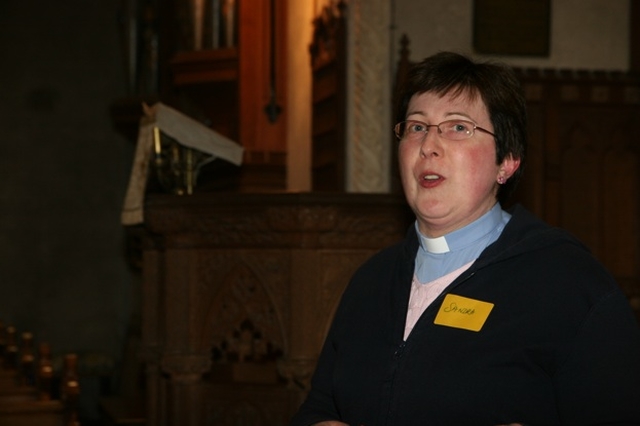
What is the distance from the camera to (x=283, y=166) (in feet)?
23.1

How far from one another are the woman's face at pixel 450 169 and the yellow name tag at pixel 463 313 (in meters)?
0.18

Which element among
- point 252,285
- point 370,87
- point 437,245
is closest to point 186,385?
point 252,285

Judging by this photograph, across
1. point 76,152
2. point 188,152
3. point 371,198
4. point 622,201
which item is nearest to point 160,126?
point 188,152

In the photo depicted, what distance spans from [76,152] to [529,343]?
819 centimetres

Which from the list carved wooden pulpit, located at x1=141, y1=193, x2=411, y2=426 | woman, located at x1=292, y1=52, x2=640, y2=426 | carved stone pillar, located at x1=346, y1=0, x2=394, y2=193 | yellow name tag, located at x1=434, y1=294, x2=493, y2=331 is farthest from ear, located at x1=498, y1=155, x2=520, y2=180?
carved stone pillar, located at x1=346, y1=0, x2=394, y2=193

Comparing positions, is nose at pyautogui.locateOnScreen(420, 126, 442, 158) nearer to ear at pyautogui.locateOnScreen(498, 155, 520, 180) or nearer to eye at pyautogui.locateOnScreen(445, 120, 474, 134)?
eye at pyautogui.locateOnScreen(445, 120, 474, 134)

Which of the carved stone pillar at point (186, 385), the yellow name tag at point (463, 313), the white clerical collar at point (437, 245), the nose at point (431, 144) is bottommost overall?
the carved stone pillar at point (186, 385)

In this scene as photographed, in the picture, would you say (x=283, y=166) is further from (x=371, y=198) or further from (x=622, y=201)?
(x=371, y=198)

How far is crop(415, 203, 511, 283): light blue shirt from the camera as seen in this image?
2.09m

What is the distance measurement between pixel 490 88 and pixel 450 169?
171 millimetres

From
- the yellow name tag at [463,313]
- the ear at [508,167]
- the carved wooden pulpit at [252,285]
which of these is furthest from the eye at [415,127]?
the carved wooden pulpit at [252,285]

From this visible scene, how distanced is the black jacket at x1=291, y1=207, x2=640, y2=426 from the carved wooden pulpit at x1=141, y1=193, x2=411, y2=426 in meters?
2.35

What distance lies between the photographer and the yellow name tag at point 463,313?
1.93 metres

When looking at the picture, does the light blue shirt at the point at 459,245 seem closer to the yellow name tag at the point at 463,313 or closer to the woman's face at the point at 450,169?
the woman's face at the point at 450,169
